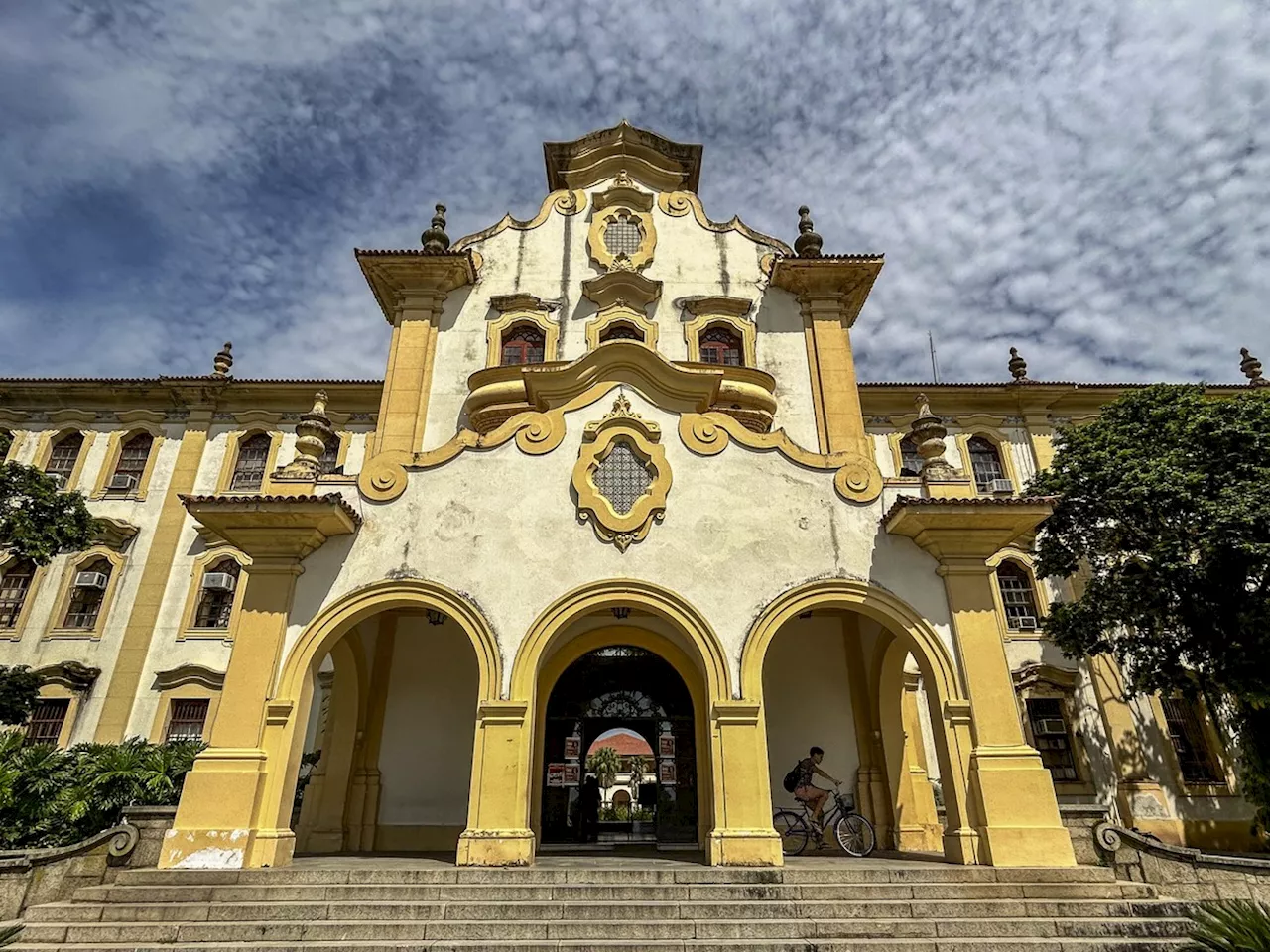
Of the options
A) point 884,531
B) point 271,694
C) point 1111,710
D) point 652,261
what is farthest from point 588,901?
point 1111,710

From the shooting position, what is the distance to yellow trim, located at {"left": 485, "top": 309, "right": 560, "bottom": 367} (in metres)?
15.5

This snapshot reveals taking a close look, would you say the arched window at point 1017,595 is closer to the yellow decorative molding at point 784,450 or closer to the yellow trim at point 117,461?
the yellow decorative molding at point 784,450

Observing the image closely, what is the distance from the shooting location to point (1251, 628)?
13.7 metres

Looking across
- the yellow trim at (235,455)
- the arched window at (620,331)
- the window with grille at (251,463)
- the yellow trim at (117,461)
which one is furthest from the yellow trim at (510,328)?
the yellow trim at (117,461)

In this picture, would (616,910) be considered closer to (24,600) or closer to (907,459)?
(907,459)

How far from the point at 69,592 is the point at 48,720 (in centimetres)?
325

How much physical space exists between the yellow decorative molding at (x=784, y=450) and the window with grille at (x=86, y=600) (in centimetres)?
1697

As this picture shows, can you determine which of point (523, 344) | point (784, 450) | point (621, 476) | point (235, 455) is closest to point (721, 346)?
point (523, 344)

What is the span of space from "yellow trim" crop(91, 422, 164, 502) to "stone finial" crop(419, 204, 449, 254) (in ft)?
36.6

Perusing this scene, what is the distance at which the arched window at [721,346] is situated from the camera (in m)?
15.8

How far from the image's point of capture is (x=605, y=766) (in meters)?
40.4

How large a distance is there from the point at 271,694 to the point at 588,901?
5.08m

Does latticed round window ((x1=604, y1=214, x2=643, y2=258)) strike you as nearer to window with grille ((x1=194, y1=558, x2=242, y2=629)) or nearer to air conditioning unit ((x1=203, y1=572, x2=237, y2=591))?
window with grille ((x1=194, y1=558, x2=242, y2=629))

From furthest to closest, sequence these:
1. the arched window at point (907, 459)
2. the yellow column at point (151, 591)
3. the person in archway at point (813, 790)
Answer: the arched window at point (907, 459) → the yellow column at point (151, 591) → the person in archway at point (813, 790)
